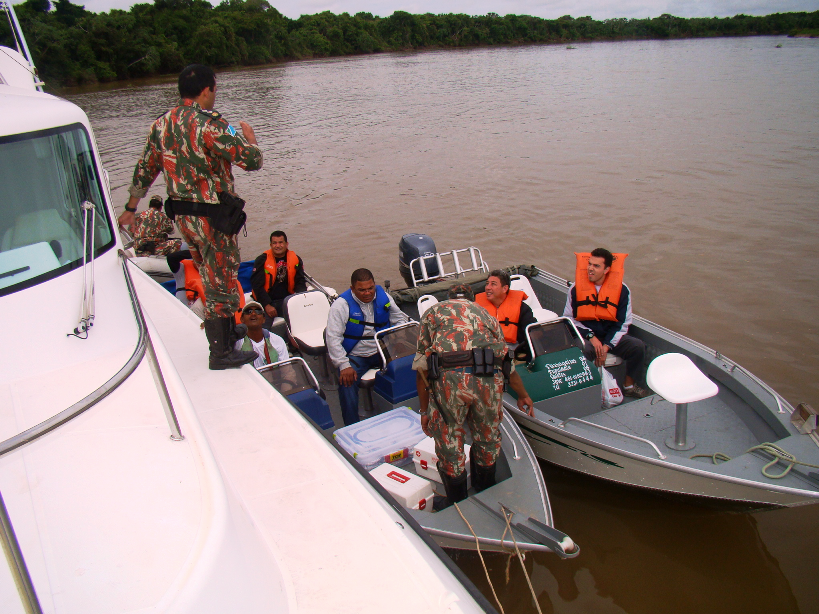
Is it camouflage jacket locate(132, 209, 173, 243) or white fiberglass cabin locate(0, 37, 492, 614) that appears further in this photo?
camouflage jacket locate(132, 209, 173, 243)

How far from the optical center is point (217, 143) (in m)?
2.72

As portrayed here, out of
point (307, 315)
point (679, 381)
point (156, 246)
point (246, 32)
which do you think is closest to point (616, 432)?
point (679, 381)

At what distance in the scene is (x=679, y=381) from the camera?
3.45 metres

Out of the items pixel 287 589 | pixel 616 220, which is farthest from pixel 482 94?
pixel 287 589

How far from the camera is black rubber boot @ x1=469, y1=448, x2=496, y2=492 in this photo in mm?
3461

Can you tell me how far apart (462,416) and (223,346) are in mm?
1394

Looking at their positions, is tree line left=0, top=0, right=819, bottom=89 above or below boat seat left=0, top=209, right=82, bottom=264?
above

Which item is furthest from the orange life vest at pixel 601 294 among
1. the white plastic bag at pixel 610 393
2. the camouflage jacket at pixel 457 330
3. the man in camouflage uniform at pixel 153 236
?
the man in camouflage uniform at pixel 153 236

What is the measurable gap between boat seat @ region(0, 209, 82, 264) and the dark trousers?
150 inches

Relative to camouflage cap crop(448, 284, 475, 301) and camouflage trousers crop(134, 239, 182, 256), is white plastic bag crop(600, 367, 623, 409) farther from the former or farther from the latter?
camouflage trousers crop(134, 239, 182, 256)

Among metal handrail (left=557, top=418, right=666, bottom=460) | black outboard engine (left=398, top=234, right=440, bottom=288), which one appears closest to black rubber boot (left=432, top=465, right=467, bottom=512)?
metal handrail (left=557, top=418, right=666, bottom=460)

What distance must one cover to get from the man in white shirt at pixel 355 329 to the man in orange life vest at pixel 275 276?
1435mm

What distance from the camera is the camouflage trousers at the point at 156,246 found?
7898 mm

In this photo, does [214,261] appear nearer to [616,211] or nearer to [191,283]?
[191,283]
